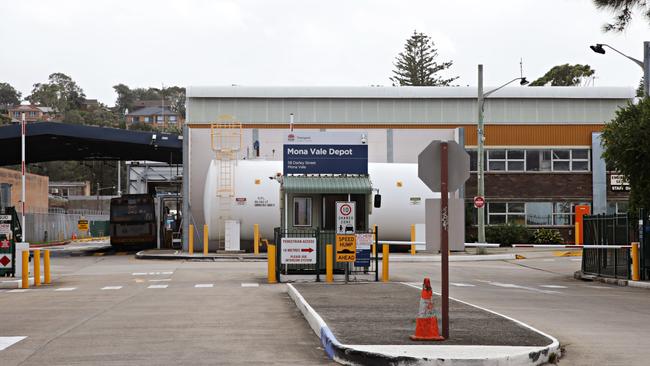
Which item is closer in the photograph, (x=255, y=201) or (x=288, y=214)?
(x=288, y=214)

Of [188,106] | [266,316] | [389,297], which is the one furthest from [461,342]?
[188,106]

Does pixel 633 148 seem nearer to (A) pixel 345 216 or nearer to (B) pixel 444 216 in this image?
(A) pixel 345 216

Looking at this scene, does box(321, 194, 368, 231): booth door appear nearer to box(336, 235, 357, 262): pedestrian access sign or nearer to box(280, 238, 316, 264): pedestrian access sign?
box(280, 238, 316, 264): pedestrian access sign

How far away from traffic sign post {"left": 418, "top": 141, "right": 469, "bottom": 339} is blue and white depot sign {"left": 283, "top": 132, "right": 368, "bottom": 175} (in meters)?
12.9

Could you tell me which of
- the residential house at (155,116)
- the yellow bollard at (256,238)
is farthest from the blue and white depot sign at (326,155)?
the residential house at (155,116)

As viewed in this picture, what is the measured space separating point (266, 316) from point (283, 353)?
4.31 metres

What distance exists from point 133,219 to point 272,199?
9.79m

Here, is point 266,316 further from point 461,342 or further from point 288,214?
point 288,214

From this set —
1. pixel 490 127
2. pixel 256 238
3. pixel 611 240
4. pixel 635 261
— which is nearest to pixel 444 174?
pixel 635 261

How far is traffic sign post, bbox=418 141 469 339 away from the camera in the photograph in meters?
11.3

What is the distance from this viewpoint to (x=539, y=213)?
50.4m

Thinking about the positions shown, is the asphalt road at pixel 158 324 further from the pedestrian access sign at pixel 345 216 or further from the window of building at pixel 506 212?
the window of building at pixel 506 212

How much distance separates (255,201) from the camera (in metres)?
40.3

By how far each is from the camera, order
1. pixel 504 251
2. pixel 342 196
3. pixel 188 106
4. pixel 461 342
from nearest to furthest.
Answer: pixel 461 342
pixel 342 196
pixel 504 251
pixel 188 106
